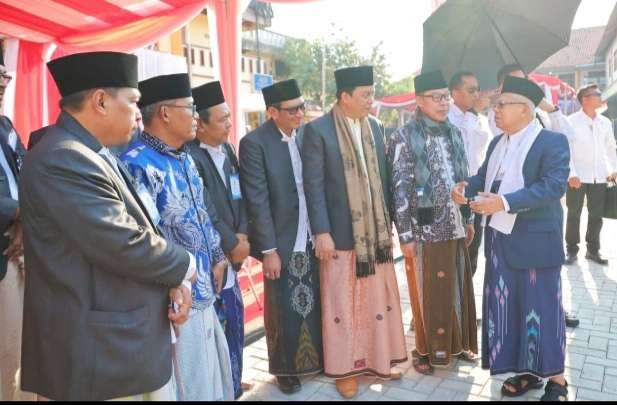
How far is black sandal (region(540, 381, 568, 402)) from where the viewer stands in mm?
2820

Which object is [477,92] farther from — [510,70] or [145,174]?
[145,174]

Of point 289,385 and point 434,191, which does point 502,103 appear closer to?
point 434,191

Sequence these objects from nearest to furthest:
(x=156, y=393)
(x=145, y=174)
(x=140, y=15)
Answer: (x=156, y=393) < (x=145, y=174) < (x=140, y=15)

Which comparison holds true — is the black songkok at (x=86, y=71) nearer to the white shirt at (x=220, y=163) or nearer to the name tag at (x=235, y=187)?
the white shirt at (x=220, y=163)

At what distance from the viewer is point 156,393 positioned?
69.4 inches

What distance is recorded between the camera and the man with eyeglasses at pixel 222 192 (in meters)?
2.87

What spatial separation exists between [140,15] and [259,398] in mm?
3990

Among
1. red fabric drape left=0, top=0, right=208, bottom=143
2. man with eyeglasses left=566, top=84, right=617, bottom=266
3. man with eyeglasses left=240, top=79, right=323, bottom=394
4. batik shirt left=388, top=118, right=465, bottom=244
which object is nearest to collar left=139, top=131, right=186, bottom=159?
man with eyeglasses left=240, top=79, right=323, bottom=394

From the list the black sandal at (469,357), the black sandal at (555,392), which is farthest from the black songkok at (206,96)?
the black sandal at (555,392)

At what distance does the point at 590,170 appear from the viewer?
5.79m

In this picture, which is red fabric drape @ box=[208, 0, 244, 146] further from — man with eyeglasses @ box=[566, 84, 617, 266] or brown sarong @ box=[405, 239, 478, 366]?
man with eyeglasses @ box=[566, 84, 617, 266]

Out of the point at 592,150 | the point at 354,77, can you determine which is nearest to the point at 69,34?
the point at 354,77

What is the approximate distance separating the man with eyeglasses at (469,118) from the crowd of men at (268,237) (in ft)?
0.11

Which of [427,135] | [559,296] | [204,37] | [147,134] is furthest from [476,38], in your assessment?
[204,37]
